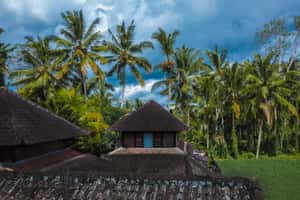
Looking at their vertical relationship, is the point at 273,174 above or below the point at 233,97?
below

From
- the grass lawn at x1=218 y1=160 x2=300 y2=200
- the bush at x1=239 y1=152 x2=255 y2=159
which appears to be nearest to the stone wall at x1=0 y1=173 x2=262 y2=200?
the grass lawn at x1=218 y1=160 x2=300 y2=200

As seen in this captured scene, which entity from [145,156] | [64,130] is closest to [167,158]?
[145,156]

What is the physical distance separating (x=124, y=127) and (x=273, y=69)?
14232 millimetres

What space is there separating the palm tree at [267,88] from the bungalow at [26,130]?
51.8ft

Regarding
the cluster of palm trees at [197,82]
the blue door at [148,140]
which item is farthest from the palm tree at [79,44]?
the blue door at [148,140]

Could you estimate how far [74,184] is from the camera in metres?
4.54

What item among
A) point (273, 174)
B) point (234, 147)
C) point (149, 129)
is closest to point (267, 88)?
point (234, 147)

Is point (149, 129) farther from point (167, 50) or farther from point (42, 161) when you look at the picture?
point (167, 50)

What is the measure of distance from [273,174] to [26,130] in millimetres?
14578

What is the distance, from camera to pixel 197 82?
2278 centimetres

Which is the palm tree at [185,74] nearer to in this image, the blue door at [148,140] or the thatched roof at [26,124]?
the blue door at [148,140]

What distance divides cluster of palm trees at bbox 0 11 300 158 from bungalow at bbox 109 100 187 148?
7425 millimetres

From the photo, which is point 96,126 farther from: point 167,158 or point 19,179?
point 19,179

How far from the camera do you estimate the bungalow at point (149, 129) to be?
42.0 feet
